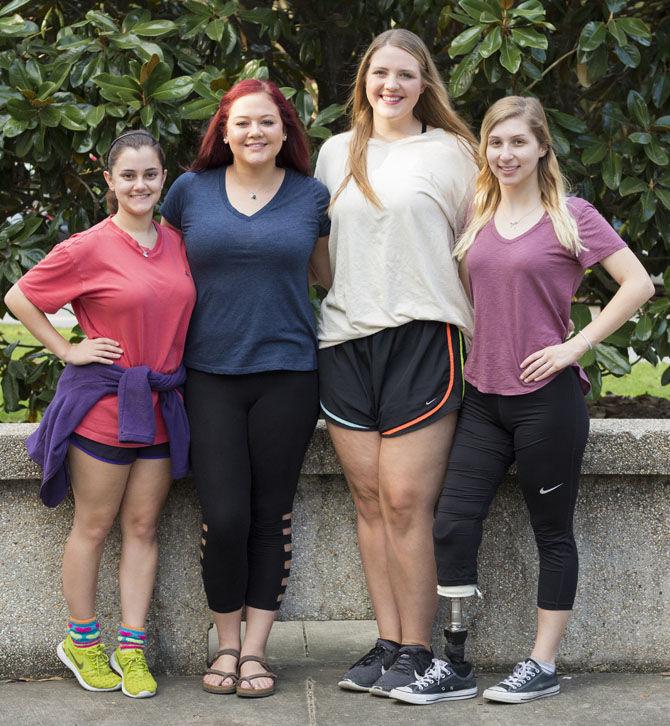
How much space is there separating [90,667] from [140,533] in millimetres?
505

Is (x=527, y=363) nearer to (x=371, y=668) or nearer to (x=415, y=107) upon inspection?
(x=415, y=107)

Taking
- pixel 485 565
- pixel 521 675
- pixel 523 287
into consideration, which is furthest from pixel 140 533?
pixel 523 287

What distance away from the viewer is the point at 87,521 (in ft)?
13.4

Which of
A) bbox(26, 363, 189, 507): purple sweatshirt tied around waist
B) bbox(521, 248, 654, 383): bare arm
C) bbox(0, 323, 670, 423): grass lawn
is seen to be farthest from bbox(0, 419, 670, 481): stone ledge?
bbox(0, 323, 670, 423): grass lawn

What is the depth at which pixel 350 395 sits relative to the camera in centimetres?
407

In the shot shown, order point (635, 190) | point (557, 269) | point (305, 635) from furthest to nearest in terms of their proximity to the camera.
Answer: point (305, 635), point (635, 190), point (557, 269)

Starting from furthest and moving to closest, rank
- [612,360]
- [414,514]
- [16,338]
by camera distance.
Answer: [16,338]
[612,360]
[414,514]

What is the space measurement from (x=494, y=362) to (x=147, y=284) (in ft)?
3.92

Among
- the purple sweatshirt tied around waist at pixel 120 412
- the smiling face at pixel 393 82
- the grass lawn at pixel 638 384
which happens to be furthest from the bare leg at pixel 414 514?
the grass lawn at pixel 638 384

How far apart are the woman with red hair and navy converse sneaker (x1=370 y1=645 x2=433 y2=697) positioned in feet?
1.28

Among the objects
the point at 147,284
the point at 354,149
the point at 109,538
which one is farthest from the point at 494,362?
the point at 109,538

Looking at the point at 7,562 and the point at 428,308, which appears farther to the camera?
the point at 7,562

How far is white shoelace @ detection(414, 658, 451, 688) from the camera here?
4.06 meters

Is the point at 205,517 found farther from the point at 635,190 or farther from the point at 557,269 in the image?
the point at 635,190
